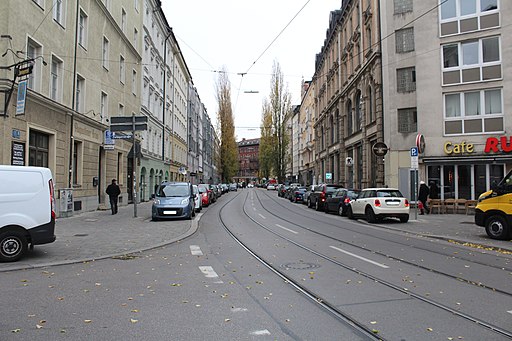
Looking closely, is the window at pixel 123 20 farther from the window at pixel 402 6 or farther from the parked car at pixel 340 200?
the window at pixel 402 6

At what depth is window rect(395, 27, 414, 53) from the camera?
978 inches

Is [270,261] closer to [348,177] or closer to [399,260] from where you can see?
[399,260]

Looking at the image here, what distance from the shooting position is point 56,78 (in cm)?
1794

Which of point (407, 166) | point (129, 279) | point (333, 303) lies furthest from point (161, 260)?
point (407, 166)

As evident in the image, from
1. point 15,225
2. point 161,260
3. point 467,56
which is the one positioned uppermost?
point 467,56

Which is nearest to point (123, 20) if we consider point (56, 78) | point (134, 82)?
point (134, 82)

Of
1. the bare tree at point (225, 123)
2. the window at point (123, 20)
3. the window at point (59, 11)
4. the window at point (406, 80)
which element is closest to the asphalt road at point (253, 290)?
the window at point (59, 11)

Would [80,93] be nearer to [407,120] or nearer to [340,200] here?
[340,200]

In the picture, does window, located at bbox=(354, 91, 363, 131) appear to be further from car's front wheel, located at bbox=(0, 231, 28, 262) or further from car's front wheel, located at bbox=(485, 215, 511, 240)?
car's front wheel, located at bbox=(0, 231, 28, 262)

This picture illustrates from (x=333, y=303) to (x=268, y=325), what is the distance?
124cm

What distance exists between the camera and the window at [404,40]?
24.8 m

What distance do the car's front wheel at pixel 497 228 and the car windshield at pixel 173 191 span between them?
12.3 m

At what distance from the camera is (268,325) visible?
4.48 m

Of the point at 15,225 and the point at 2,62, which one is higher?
the point at 2,62
